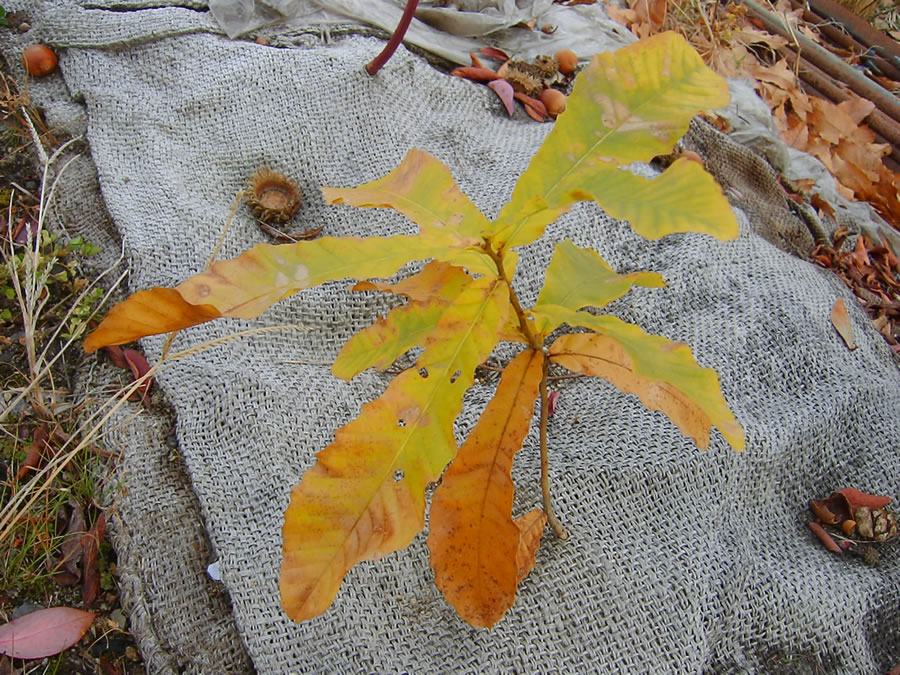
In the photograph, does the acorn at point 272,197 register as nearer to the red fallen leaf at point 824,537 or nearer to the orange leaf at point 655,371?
the orange leaf at point 655,371

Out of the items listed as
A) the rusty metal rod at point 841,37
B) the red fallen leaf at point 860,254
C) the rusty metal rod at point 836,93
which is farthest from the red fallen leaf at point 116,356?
the rusty metal rod at point 841,37

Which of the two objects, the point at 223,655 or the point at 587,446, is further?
the point at 587,446

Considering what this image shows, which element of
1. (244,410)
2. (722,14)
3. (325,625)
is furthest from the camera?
(722,14)

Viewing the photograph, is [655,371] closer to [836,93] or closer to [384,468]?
[384,468]

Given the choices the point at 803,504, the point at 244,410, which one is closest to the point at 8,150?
the point at 244,410

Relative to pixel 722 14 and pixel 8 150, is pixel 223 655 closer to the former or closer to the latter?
pixel 8 150

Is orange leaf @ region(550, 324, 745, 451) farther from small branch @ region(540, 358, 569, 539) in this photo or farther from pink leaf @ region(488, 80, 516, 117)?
pink leaf @ region(488, 80, 516, 117)

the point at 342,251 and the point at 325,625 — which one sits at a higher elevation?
the point at 342,251
